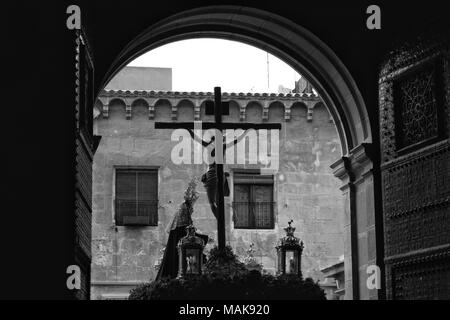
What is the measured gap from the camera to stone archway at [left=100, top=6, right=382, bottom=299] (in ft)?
42.8

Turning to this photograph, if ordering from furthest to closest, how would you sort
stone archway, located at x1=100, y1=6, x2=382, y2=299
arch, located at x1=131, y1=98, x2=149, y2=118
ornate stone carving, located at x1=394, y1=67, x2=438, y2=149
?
arch, located at x1=131, y1=98, x2=149, y2=118 < stone archway, located at x1=100, y1=6, x2=382, y2=299 < ornate stone carving, located at x1=394, y1=67, x2=438, y2=149

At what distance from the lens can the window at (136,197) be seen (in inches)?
1048

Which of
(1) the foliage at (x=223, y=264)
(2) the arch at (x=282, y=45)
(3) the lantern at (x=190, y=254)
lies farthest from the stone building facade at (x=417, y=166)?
(3) the lantern at (x=190, y=254)

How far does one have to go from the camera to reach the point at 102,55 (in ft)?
41.2

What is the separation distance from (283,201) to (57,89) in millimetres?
18222

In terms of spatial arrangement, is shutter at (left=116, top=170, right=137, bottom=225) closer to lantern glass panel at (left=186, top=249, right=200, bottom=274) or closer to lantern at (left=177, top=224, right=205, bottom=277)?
lantern at (left=177, top=224, right=205, bottom=277)

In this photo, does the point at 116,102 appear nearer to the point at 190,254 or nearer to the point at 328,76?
the point at 328,76

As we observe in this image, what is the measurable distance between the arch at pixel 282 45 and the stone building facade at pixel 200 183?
12573mm

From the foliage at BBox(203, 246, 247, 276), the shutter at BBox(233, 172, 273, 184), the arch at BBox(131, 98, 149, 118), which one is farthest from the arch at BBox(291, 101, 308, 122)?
the foliage at BBox(203, 246, 247, 276)

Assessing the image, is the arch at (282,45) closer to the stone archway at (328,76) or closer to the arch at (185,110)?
the stone archway at (328,76)

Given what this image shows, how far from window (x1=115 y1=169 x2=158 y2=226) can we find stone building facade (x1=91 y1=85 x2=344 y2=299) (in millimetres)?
98

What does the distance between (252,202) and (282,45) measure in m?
13.6

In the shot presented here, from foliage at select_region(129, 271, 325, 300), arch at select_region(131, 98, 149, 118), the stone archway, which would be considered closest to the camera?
foliage at select_region(129, 271, 325, 300)

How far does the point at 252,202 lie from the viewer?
27.4m
